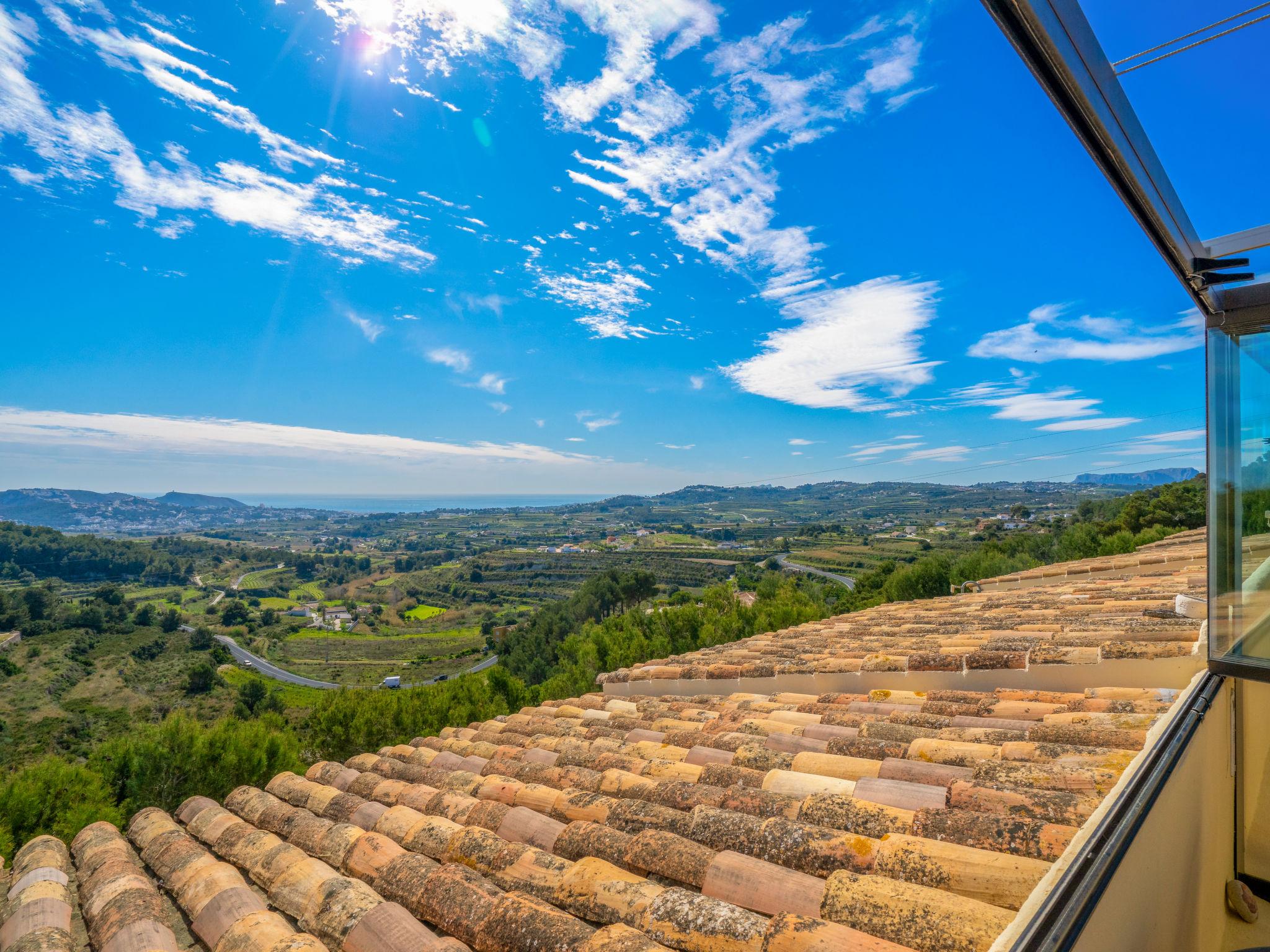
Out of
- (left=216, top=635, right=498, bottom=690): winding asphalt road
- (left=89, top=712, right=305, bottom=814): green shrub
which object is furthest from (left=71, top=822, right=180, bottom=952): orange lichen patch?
(left=216, top=635, right=498, bottom=690): winding asphalt road

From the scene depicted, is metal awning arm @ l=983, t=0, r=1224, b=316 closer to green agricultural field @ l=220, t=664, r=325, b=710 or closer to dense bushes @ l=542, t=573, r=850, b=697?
dense bushes @ l=542, t=573, r=850, b=697

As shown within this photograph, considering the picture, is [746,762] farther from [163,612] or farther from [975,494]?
[975,494]

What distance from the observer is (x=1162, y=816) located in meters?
1.97

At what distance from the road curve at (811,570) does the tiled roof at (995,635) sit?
109 feet

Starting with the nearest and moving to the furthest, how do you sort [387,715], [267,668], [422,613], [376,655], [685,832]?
[685,832] → [387,715] → [267,668] → [376,655] → [422,613]

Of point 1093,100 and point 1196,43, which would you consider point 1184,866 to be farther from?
point 1196,43

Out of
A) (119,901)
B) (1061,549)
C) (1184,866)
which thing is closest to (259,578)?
(1061,549)

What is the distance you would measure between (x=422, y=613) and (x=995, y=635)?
229ft

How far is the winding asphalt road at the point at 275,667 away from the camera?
149 ft

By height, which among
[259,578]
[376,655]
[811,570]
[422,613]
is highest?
[811,570]

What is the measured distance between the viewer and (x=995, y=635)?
492 centimetres

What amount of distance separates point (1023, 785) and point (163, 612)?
69.8 meters

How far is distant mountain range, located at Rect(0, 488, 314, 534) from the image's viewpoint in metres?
84.5

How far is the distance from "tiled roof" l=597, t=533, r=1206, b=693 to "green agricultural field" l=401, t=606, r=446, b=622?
64.0m
